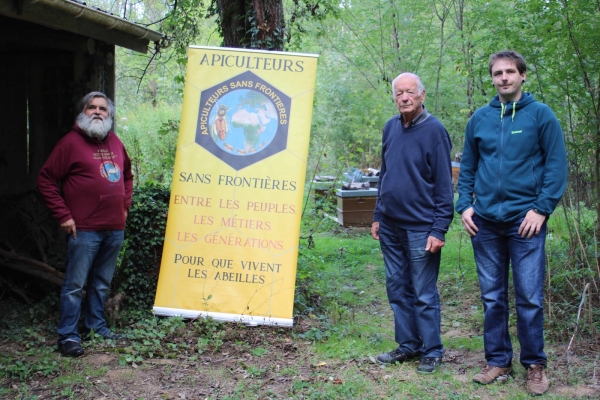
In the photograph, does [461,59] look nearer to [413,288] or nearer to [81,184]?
[413,288]

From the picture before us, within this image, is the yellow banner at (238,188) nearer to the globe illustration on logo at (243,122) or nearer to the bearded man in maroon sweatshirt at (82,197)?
the globe illustration on logo at (243,122)

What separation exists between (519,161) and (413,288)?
116cm

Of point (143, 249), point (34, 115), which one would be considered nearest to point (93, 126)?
point (143, 249)

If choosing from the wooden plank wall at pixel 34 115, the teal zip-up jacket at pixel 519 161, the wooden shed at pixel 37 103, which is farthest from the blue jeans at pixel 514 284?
the wooden plank wall at pixel 34 115

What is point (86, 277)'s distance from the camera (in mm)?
4375

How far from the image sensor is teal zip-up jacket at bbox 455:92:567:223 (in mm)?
3477

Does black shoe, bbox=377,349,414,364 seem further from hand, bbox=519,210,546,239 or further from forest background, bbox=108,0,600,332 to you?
forest background, bbox=108,0,600,332

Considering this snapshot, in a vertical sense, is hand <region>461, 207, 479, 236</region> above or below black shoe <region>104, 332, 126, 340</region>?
above

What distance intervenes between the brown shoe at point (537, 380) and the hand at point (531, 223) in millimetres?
851

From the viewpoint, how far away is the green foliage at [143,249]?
5.05 metres

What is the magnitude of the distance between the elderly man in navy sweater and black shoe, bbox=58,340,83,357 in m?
2.19

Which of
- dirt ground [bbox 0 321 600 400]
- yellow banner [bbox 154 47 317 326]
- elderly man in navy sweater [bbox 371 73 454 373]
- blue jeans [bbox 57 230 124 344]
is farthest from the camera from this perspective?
yellow banner [bbox 154 47 317 326]

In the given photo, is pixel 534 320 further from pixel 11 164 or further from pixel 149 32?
pixel 11 164

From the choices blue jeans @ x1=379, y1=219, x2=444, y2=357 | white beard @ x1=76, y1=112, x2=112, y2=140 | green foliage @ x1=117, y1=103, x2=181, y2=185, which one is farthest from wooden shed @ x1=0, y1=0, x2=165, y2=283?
green foliage @ x1=117, y1=103, x2=181, y2=185
